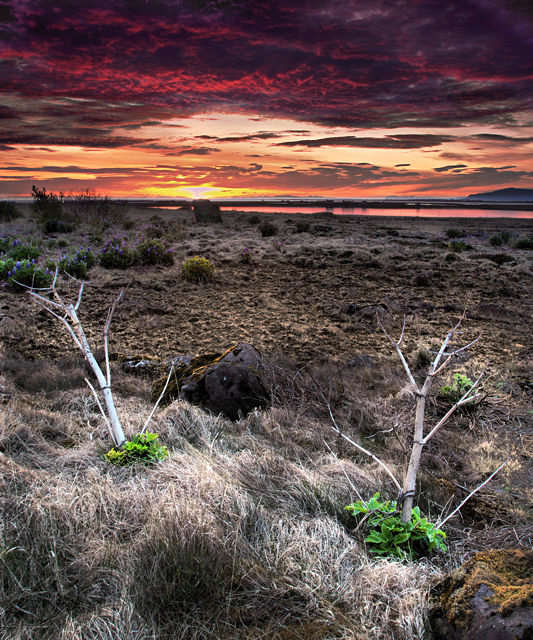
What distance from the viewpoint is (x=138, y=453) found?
121 inches

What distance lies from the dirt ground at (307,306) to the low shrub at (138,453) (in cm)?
183

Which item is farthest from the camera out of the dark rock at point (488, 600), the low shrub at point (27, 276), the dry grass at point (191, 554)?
the low shrub at point (27, 276)

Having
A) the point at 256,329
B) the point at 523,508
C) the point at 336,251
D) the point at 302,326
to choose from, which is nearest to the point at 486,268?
the point at 336,251

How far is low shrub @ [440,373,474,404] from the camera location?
4543 mm

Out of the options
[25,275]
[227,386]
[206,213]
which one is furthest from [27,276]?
[206,213]

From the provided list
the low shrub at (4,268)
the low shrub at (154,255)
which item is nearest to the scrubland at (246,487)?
the low shrub at (4,268)

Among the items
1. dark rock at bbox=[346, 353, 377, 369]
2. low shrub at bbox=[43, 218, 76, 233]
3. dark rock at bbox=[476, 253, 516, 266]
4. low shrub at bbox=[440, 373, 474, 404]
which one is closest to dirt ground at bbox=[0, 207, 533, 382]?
dark rock at bbox=[476, 253, 516, 266]

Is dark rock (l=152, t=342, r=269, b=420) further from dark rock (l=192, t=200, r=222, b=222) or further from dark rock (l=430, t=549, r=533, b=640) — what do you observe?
dark rock (l=192, t=200, r=222, b=222)

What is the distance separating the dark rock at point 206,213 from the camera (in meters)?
32.0

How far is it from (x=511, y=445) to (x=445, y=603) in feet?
8.62

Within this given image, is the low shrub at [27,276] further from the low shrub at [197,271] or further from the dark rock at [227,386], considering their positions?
the dark rock at [227,386]

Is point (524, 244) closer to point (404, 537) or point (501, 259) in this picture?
point (501, 259)

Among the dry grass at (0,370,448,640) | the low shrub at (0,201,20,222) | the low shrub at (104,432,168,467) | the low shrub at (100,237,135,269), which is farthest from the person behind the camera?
the low shrub at (0,201,20,222)

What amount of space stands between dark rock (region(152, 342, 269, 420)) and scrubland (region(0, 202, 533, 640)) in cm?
21
